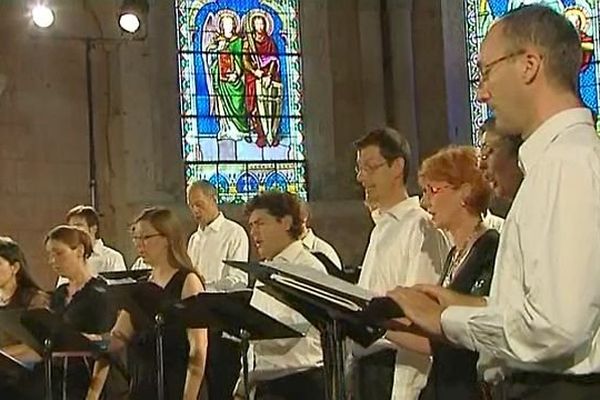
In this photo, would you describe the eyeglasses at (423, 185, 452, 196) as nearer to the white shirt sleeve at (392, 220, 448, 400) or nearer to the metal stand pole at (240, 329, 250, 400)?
the white shirt sleeve at (392, 220, 448, 400)

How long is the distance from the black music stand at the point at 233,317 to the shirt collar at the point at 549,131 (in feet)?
7.39

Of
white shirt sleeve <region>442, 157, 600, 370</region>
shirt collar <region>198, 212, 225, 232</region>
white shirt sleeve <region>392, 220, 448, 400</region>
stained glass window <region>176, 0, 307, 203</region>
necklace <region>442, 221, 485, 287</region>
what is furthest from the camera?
stained glass window <region>176, 0, 307, 203</region>

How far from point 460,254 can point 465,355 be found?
0.31 meters

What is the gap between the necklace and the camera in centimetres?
372


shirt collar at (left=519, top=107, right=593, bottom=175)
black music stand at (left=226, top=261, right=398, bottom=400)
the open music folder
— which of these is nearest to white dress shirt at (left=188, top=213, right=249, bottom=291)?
black music stand at (left=226, top=261, right=398, bottom=400)

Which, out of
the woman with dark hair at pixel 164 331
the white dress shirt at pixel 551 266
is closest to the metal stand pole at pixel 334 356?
the white dress shirt at pixel 551 266

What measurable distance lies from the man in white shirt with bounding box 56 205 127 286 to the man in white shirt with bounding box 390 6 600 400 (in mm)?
5752

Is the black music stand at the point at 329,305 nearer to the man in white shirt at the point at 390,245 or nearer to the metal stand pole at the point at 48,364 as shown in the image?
the man in white shirt at the point at 390,245

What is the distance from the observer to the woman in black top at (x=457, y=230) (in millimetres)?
3662

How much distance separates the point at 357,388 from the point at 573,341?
2411 mm

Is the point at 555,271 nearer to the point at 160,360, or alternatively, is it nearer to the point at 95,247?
the point at 160,360

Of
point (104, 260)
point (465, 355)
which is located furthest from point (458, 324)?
point (104, 260)

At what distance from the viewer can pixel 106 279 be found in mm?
6297

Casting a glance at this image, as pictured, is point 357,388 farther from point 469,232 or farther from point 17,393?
point 17,393
